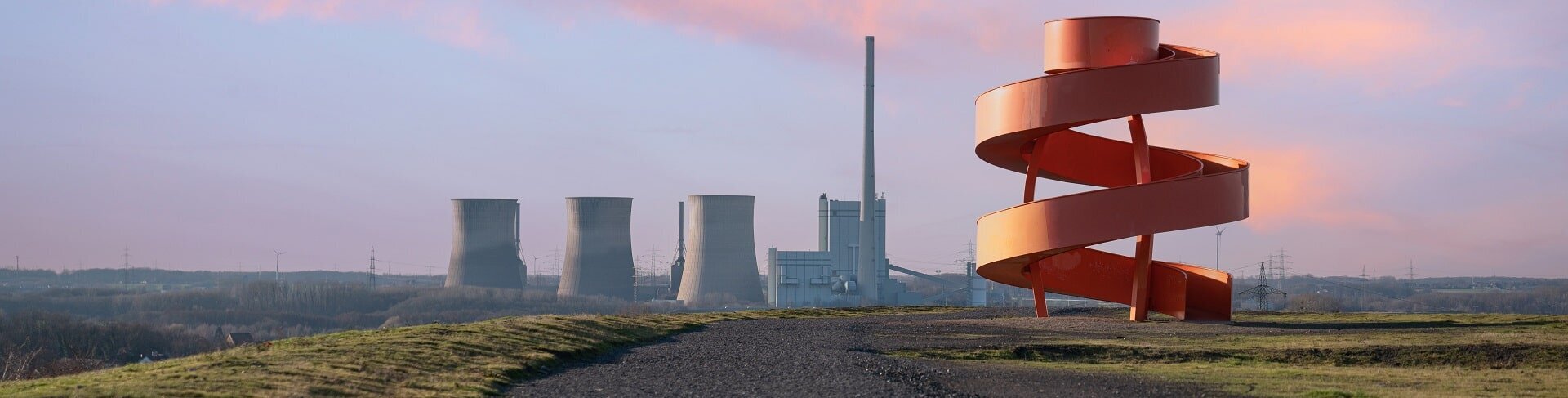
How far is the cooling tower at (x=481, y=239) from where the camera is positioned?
99.8 metres

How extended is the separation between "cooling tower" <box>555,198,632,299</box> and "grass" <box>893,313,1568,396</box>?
7144cm

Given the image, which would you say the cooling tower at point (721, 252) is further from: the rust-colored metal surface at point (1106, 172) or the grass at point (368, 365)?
the grass at point (368, 365)

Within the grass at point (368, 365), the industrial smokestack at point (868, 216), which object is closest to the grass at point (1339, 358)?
the grass at point (368, 365)

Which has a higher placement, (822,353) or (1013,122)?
(1013,122)

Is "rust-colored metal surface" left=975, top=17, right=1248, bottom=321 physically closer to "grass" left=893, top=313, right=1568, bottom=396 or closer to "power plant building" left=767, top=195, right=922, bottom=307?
"grass" left=893, top=313, right=1568, bottom=396

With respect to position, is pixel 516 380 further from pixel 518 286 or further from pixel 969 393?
pixel 518 286

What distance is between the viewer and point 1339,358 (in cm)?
2189

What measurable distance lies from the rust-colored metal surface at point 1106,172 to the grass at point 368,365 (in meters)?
8.81

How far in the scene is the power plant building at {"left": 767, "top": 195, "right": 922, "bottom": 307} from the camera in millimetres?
104875

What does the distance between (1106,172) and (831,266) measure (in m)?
74.6

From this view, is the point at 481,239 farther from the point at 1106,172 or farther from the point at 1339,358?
the point at 1339,358

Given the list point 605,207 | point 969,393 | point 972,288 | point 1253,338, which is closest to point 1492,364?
point 1253,338

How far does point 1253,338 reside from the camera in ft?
84.8

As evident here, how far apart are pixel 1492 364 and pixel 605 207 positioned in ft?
262
